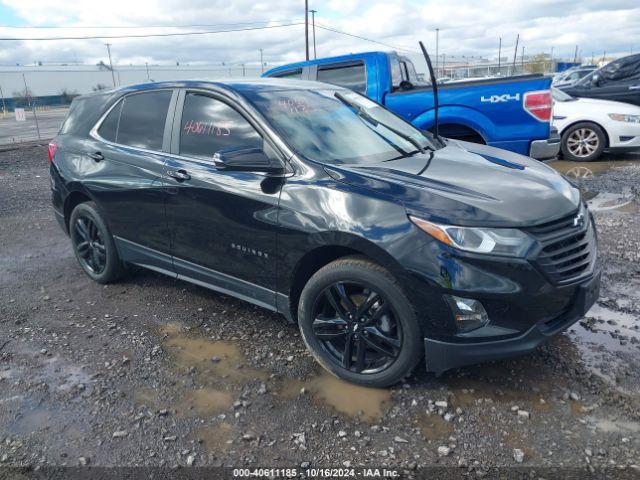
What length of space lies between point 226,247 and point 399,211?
4.29 ft

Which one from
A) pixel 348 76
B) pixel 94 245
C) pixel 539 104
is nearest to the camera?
pixel 94 245

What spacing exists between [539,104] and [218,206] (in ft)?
15.4

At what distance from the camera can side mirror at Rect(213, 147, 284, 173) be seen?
3199 mm

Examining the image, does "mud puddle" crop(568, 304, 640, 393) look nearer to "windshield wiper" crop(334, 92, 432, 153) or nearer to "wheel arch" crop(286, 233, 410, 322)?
"wheel arch" crop(286, 233, 410, 322)

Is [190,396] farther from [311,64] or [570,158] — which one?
[570,158]

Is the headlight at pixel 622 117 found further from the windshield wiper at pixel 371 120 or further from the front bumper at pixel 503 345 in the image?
the front bumper at pixel 503 345

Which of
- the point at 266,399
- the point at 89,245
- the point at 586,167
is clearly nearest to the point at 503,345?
the point at 266,399

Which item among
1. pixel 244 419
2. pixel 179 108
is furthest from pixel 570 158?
pixel 244 419

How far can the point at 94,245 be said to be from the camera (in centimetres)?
478

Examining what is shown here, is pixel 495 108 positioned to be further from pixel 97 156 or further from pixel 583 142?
pixel 97 156

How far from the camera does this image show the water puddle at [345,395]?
9.61 ft

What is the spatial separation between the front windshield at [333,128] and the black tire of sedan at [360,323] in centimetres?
76

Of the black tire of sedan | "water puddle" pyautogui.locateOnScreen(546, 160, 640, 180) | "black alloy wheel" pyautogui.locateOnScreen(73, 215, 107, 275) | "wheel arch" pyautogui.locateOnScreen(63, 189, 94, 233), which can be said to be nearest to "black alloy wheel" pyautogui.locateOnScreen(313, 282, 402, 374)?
the black tire of sedan

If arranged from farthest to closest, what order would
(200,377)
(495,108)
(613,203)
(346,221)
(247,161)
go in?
(613,203) → (495,108) → (200,377) → (247,161) → (346,221)
